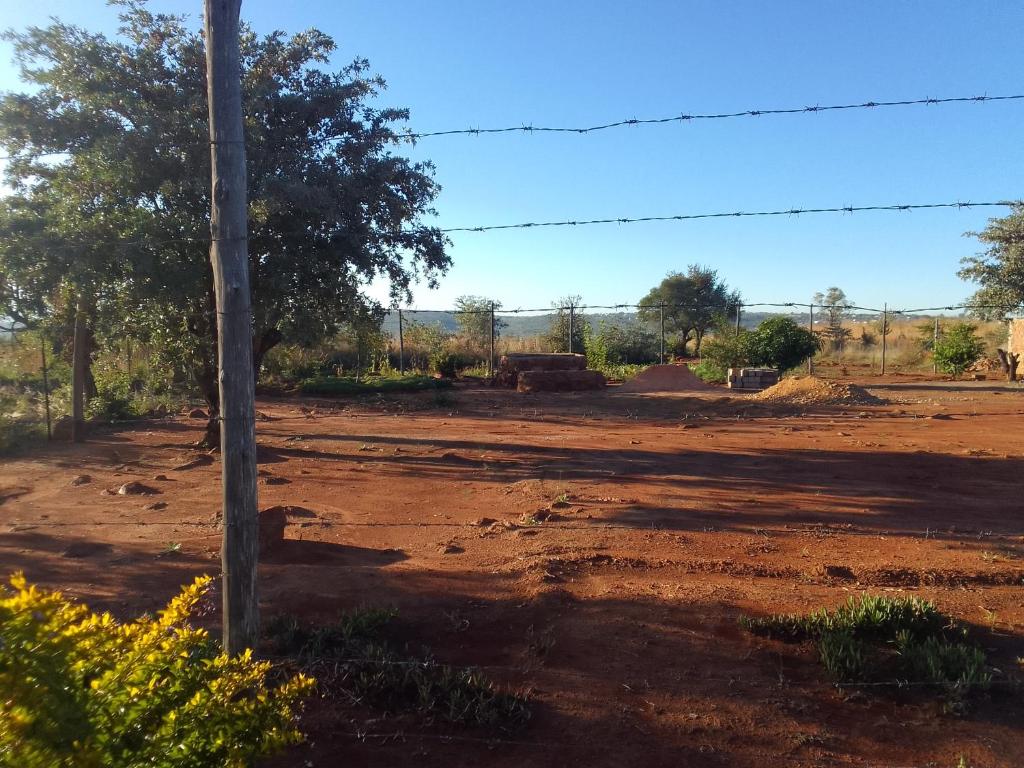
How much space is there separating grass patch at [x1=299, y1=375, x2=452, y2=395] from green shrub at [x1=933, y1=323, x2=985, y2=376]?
19.0 metres

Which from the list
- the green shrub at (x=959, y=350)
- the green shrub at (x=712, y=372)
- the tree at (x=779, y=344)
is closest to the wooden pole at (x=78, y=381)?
the green shrub at (x=712, y=372)

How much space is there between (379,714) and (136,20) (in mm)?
10896

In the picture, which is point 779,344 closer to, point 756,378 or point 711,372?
point 756,378

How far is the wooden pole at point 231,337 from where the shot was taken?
400 cm

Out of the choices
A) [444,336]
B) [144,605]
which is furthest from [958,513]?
[444,336]

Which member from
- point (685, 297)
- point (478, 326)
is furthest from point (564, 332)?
point (685, 297)

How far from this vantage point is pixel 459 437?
14.1 meters

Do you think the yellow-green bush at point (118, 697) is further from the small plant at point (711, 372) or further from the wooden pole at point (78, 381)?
the small plant at point (711, 372)

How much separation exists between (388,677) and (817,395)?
57.7ft

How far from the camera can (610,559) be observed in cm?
644

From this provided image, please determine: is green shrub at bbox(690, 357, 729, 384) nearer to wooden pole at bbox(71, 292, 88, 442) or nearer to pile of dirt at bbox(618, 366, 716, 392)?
pile of dirt at bbox(618, 366, 716, 392)

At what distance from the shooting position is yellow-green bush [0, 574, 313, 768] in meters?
2.09

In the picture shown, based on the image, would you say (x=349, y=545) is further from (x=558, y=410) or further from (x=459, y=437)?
(x=558, y=410)

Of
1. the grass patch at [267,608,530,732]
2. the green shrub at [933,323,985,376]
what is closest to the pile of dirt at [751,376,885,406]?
the green shrub at [933,323,985,376]
